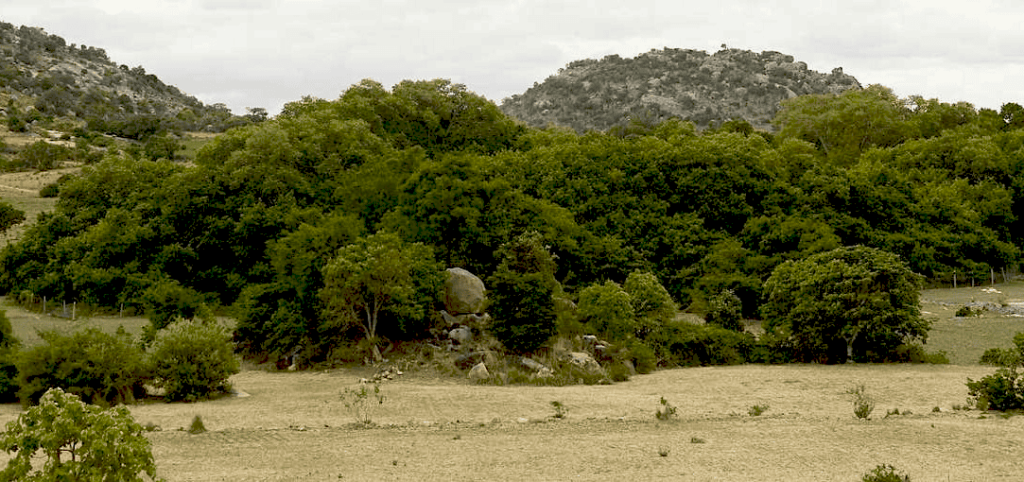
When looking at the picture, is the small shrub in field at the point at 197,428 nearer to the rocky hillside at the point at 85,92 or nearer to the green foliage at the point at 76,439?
the green foliage at the point at 76,439

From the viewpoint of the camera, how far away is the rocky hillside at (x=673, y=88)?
4847 inches

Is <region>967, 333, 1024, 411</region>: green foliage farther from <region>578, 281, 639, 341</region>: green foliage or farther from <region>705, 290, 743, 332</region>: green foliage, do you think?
<region>705, 290, 743, 332</region>: green foliage

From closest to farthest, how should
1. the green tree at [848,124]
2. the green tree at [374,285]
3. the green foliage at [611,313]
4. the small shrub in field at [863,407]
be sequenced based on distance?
the small shrub in field at [863,407] → the green tree at [374,285] → the green foliage at [611,313] → the green tree at [848,124]

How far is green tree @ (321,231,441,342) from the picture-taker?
26125 mm

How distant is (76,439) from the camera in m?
9.06

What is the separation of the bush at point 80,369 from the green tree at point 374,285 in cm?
666

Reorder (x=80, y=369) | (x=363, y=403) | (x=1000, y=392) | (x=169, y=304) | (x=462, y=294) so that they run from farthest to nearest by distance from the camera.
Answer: (x=169, y=304)
(x=462, y=294)
(x=80, y=369)
(x=363, y=403)
(x=1000, y=392)

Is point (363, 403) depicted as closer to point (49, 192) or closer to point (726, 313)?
point (726, 313)

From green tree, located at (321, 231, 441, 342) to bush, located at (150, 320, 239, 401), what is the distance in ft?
15.4

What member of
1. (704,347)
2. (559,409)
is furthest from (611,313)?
(559,409)

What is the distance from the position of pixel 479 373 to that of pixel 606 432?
794 cm

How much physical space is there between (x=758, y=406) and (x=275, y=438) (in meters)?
10.6

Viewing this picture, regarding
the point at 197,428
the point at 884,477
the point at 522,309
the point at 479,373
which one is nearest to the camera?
the point at 884,477

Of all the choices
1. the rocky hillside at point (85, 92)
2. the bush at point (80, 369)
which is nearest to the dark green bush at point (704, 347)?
the bush at point (80, 369)
